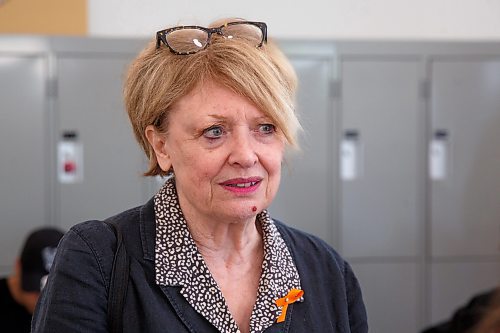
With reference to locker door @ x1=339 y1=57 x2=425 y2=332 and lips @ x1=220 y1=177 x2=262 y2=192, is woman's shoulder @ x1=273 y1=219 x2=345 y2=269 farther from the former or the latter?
locker door @ x1=339 y1=57 x2=425 y2=332

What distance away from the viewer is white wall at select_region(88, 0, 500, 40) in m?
5.01

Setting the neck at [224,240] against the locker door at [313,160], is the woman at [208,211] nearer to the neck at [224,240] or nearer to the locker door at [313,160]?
the neck at [224,240]

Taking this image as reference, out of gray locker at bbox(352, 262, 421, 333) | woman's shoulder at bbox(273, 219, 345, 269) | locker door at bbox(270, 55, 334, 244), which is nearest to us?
woman's shoulder at bbox(273, 219, 345, 269)

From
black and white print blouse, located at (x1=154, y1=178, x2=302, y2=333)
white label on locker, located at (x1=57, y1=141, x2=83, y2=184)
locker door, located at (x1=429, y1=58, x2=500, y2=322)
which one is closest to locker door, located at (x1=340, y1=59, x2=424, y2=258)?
locker door, located at (x1=429, y1=58, x2=500, y2=322)

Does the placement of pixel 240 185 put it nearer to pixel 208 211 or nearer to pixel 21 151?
pixel 208 211

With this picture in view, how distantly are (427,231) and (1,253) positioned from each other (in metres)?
2.31

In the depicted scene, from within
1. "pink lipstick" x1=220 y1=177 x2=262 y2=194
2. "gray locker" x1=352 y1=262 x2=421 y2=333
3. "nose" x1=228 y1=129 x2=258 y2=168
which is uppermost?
"nose" x1=228 y1=129 x2=258 y2=168

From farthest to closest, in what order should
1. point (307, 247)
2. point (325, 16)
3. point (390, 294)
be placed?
point (325, 16) < point (390, 294) < point (307, 247)

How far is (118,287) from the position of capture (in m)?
1.46

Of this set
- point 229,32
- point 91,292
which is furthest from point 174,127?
point 91,292

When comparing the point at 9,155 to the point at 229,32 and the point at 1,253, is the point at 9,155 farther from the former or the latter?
the point at 229,32

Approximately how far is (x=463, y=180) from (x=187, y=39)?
3.34m

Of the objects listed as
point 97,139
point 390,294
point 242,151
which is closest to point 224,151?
point 242,151

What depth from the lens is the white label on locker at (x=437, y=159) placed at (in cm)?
459
